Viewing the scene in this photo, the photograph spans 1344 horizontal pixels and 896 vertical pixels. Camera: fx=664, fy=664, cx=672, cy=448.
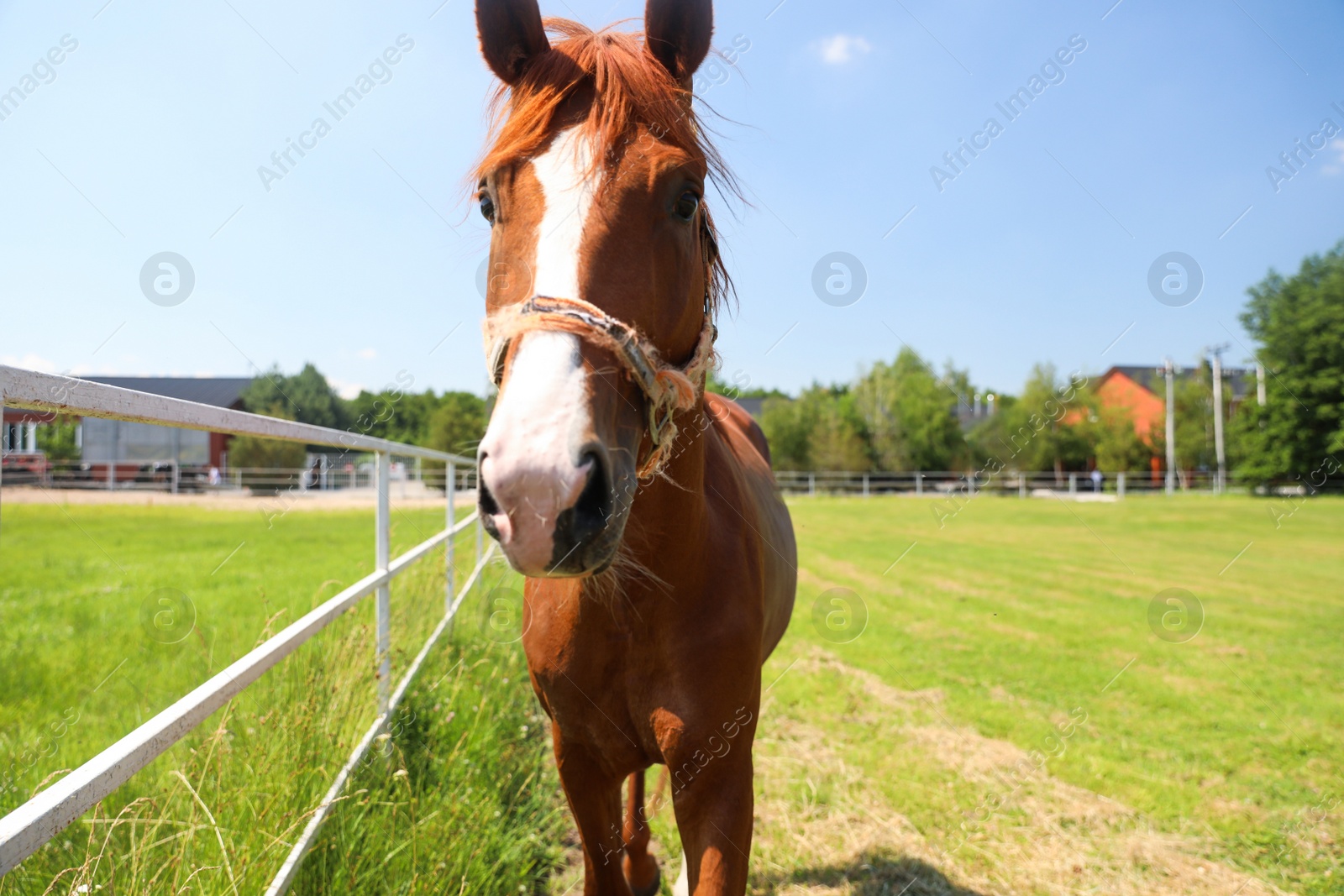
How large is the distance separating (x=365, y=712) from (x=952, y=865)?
2.54 m

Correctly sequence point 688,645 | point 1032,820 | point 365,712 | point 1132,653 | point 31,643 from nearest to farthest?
1. point 688,645
2. point 365,712
3. point 1032,820
4. point 31,643
5. point 1132,653

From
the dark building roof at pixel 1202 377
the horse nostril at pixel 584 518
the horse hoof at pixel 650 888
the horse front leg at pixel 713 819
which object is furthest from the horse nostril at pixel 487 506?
the dark building roof at pixel 1202 377

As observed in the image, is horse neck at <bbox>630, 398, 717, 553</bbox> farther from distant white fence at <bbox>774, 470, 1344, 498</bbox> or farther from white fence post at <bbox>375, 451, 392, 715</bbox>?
distant white fence at <bbox>774, 470, 1344, 498</bbox>

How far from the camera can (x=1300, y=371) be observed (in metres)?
30.0

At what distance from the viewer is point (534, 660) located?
191 centimetres

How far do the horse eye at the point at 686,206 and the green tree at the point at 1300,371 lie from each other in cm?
3881

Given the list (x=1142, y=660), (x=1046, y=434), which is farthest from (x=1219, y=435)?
(x=1142, y=660)

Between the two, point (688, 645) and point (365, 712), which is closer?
point (688, 645)

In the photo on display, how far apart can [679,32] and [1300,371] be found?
4021 cm

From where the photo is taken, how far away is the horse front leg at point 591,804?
1.94 meters

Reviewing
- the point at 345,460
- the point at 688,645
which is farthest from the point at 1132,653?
the point at 345,460

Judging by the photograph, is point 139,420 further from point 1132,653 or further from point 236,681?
point 1132,653

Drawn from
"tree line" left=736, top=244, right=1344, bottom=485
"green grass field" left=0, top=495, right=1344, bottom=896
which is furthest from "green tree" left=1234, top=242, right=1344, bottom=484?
"green grass field" left=0, top=495, right=1344, bottom=896

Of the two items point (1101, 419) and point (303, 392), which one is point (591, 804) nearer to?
point (303, 392)
